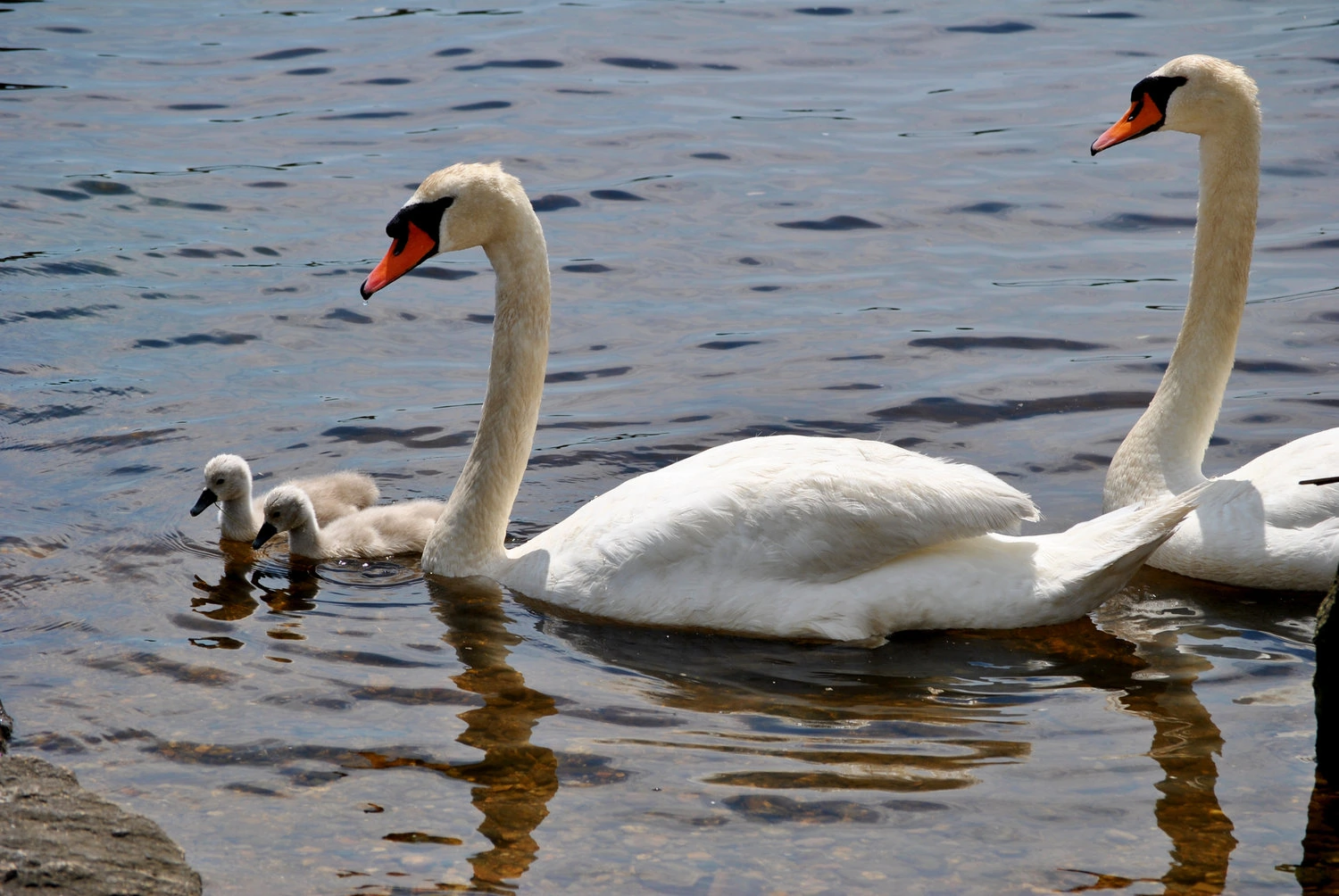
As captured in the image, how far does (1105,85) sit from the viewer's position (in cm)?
1608

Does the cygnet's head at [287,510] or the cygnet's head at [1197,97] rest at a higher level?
the cygnet's head at [1197,97]

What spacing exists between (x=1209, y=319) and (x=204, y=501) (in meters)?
4.78

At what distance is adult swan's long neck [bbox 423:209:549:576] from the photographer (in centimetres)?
704

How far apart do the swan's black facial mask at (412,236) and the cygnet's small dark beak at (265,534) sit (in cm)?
132

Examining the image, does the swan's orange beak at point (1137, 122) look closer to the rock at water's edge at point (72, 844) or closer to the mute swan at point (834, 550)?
the mute swan at point (834, 550)

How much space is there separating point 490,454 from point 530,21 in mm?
13509

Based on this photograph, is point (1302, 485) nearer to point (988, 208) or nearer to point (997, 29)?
point (988, 208)

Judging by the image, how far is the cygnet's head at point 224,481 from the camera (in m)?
7.51

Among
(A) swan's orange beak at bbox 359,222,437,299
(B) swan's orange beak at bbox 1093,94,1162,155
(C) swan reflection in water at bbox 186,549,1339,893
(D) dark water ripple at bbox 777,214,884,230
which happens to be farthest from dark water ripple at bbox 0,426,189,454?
(D) dark water ripple at bbox 777,214,884,230

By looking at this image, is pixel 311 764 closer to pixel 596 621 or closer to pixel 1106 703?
pixel 596 621

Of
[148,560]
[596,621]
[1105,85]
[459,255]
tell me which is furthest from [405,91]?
[596,621]

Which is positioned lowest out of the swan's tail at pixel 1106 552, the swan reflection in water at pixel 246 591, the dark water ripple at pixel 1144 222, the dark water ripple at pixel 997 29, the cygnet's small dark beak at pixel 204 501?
the swan reflection in water at pixel 246 591

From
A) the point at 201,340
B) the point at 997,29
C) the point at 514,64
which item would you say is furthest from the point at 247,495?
the point at 997,29

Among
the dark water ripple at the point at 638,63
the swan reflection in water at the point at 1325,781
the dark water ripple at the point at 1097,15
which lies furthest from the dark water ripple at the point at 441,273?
the dark water ripple at the point at 1097,15
